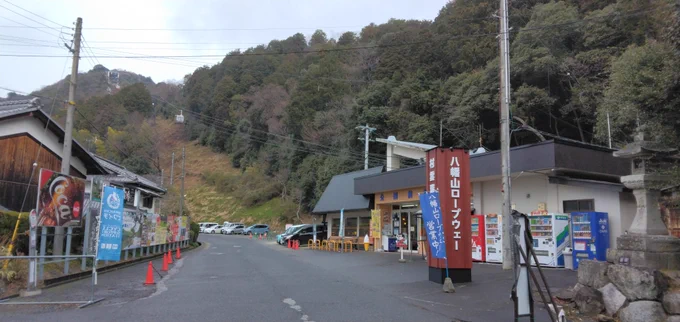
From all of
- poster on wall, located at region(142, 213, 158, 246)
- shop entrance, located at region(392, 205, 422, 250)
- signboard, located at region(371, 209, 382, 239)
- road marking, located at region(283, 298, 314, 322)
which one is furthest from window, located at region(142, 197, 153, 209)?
road marking, located at region(283, 298, 314, 322)

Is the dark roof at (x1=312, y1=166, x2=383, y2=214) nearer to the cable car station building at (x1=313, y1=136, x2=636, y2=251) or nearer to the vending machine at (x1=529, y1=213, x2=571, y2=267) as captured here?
the cable car station building at (x1=313, y1=136, x2=636, y2=251)

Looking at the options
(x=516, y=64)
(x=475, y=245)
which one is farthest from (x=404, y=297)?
(x=516, y=64)

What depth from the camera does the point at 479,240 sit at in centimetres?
1794

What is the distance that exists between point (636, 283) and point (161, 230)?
73.4ft

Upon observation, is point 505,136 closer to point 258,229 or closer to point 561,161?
point 561,161

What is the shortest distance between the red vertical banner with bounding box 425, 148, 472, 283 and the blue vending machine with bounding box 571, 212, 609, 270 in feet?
16.1

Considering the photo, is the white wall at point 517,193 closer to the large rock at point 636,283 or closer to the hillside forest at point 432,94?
the hillside forest at point 432,94

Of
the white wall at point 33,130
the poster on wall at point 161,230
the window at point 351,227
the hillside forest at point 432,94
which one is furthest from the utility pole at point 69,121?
the window at point 351,227

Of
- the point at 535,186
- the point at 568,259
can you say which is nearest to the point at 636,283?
the point at 568,259

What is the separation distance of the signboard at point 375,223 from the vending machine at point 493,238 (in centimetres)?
940

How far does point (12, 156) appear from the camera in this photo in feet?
59.4

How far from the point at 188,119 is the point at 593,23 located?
81014 mm

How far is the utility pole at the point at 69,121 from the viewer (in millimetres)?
13766

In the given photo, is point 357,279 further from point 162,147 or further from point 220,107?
point 162,147
